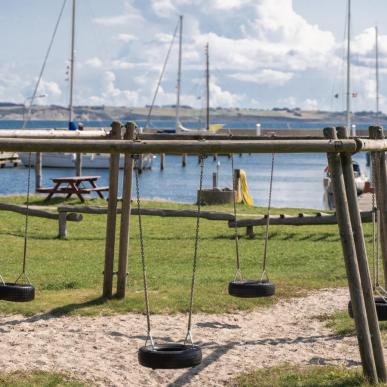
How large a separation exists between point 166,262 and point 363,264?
8.72m

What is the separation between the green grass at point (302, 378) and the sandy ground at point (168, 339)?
253 mm

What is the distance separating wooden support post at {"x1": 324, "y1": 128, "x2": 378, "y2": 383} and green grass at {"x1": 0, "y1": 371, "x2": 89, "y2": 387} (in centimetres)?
249

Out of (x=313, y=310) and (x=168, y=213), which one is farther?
(x=168, y=213)

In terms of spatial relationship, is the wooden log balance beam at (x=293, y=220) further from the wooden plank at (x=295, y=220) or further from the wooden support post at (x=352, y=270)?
the wooden support post at (x=352, y=270)

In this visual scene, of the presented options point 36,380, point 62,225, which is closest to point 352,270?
point 36,380

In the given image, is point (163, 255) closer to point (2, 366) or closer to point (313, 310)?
point (313, 310)

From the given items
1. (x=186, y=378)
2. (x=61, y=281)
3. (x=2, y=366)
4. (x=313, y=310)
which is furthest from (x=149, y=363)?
(x=61, y=281)

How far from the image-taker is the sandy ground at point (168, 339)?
9.12 meters

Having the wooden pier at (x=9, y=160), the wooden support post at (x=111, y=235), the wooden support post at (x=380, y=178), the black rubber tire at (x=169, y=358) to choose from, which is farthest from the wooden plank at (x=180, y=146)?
the wooden pier at (x=9, y=160)

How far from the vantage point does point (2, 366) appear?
9.12m

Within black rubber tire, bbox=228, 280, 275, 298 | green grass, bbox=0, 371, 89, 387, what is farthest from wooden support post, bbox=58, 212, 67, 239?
green grass, bbox=0, 371, 89, 387

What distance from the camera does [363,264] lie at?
8.67m

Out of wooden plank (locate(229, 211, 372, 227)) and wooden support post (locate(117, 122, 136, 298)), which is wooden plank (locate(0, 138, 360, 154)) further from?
wooden plank (locate(229, 211, 372, 227))

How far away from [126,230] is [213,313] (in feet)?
→ 5.14
